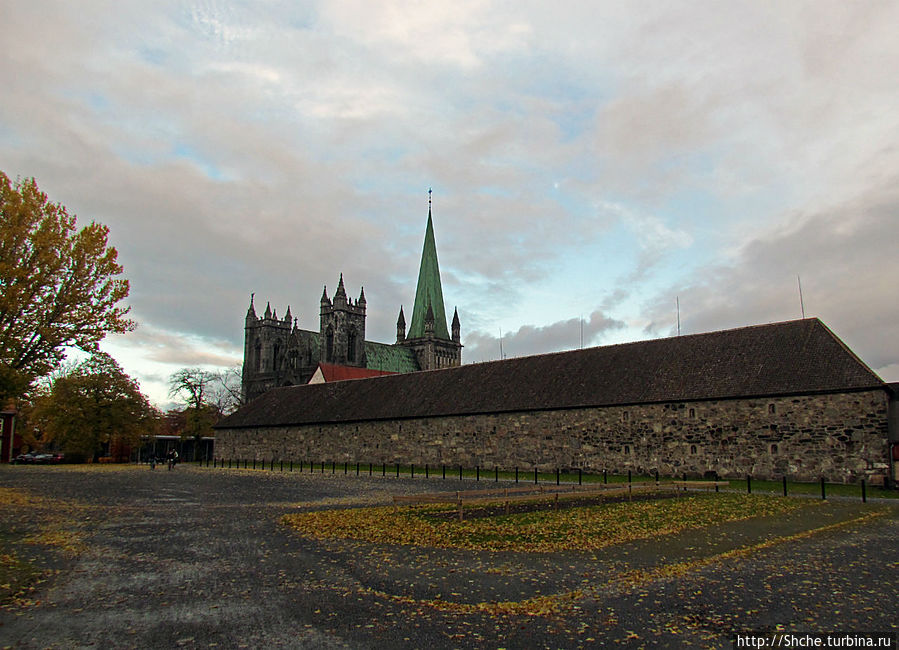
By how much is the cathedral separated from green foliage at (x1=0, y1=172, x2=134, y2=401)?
70.8 m

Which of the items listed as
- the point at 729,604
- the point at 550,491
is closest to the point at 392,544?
the point at 729,604

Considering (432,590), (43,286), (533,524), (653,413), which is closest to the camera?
(432,590)

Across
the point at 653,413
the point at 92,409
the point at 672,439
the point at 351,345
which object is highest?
the point at 351,345

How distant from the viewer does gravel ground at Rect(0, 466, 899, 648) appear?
20.1 feet

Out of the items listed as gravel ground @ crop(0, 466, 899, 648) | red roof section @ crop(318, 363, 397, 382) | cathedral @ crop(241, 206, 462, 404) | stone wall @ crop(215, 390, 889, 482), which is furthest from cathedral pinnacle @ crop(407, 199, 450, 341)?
gravel ground @ crop(0, 466, 899, 648)

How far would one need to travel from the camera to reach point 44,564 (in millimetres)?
9453

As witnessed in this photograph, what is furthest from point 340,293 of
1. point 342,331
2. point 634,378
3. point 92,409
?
point 634,378

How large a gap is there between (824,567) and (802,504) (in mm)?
9885

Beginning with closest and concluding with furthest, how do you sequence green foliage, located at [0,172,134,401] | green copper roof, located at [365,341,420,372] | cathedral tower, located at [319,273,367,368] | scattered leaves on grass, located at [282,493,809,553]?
scattered leaves on grass, located at [282,493,809,553] < green foliage, located at [0,172,134,401] < cathedral tower, located at [319,273,367,368] < green copper roof, located at [365,341,420,372]

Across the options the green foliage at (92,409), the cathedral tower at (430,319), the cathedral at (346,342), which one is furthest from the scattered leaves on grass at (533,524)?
the cathedral tower at (430,319)

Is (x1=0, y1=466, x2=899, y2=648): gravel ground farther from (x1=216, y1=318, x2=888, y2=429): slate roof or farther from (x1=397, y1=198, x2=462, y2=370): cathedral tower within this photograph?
(x1=397, y1=198, x2=462, y2=370): cathedral tower

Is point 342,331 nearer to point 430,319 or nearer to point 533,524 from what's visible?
point 430,319

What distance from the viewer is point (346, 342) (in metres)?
91.6

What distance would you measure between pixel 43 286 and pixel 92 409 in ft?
140
